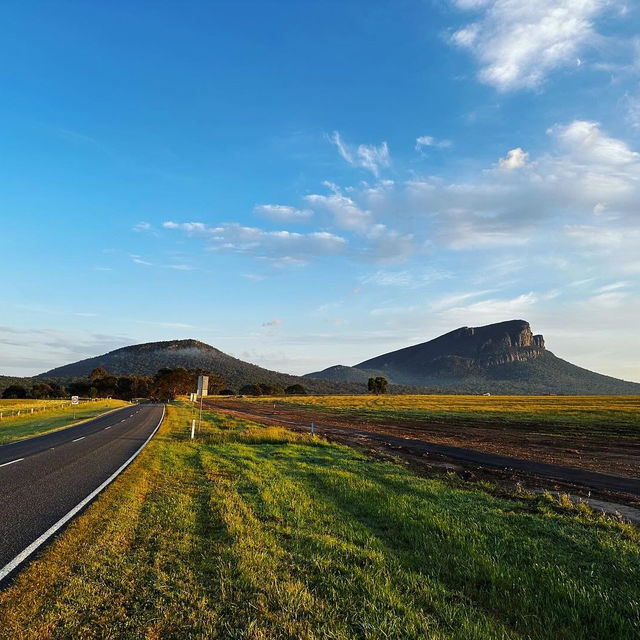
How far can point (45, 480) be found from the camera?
11.7m

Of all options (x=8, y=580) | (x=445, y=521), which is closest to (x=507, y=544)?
(x=445, y=521)

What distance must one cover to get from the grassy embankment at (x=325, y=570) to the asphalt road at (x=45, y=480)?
2.27ft

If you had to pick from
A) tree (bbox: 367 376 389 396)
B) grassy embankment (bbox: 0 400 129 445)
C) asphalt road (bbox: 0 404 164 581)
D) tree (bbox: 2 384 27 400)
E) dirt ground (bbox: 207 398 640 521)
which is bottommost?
dirt ground (bbox: 207 398 640 521)

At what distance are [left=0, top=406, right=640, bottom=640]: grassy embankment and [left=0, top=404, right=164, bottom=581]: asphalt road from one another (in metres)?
0.69

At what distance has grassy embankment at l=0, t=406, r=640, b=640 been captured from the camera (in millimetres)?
4516

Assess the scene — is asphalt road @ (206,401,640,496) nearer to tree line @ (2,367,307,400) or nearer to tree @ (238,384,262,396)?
tree line @ (2,367,307,400)

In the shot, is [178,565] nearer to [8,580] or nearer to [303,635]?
[8,580]

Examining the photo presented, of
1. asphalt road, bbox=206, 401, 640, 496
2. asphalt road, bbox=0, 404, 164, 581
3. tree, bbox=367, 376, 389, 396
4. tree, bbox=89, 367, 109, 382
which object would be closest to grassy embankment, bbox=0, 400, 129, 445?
asphalt road, bbox=0, 404, 164, 581

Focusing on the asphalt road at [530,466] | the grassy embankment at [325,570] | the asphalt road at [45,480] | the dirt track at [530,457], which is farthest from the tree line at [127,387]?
the grassy embankment at [325,570]

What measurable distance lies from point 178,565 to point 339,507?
178 inches

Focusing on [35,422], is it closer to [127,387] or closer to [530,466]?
[530,466]

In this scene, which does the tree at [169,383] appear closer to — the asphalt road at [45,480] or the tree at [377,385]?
the tree at [377,385]

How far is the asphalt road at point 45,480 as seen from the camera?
731 cm

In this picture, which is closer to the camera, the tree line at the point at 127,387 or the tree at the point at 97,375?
the tree line at the point at 127,387
